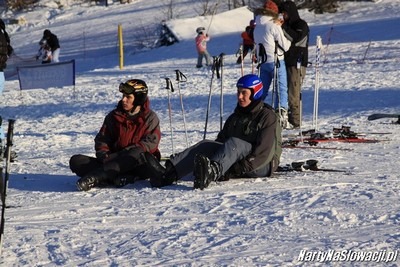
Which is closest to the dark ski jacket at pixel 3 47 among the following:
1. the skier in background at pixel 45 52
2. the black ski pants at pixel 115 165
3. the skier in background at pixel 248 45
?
the black ski pants at pixel 115 165

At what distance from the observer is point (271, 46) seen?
12.6 meters

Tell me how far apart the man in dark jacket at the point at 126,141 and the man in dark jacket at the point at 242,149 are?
0.35m

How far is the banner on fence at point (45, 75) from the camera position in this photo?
19.7 metres

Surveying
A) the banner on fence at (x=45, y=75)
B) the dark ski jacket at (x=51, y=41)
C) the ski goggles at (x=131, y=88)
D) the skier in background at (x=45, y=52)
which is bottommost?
the skier in background at (x=45, y=52)

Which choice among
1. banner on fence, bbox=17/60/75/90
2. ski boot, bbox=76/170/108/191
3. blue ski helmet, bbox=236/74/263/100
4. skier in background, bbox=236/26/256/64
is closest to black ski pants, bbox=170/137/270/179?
blue ski helmet, bbox=236/74/263/100

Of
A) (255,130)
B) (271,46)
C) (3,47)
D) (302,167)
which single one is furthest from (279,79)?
(255,130)

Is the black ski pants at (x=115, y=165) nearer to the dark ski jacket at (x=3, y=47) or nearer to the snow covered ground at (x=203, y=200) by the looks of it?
the snow covered ground at (x=203, y=200)

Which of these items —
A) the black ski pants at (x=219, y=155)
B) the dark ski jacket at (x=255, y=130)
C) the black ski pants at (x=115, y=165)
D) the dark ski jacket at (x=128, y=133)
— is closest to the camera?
the black ski pants at (x=219, y=155)

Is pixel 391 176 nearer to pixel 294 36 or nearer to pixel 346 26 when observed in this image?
pixel 294 36

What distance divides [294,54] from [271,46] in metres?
0.63

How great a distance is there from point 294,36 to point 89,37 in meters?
27.4

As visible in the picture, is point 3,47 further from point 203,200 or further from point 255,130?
point 203,200

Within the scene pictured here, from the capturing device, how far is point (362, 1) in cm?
3528

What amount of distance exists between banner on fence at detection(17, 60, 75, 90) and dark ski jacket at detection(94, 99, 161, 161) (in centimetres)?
1059
